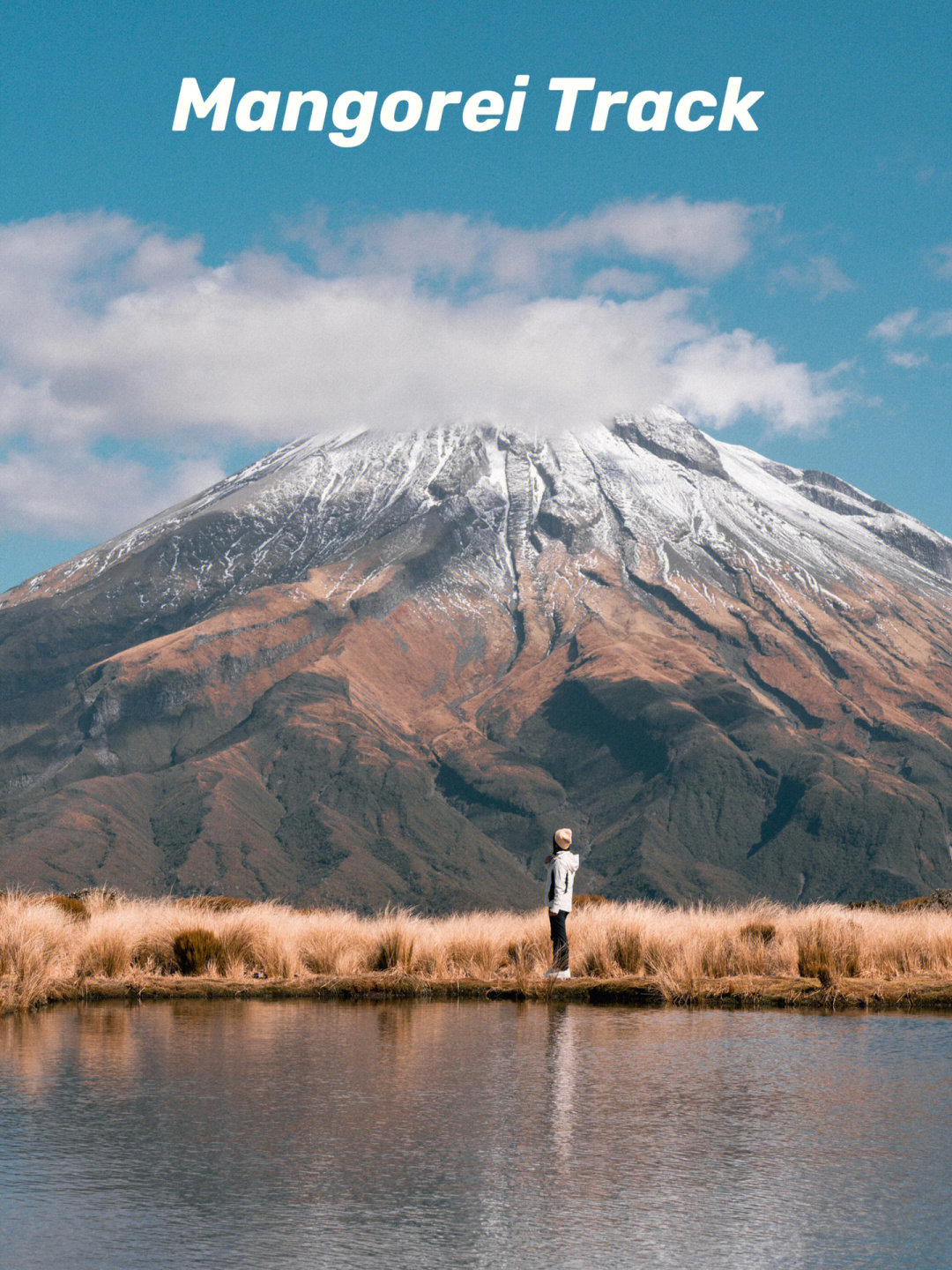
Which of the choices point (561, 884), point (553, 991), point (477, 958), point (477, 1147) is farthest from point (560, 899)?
point (477, 1147)

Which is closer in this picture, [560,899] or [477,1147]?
[477,1147]

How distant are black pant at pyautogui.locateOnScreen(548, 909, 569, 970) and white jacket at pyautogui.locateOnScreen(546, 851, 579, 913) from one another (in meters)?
0.10

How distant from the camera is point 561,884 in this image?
15219mm

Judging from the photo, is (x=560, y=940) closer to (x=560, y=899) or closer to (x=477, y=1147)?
(x=560, y=899)

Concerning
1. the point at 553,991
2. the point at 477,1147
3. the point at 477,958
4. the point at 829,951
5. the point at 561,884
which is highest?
the point at 561,884

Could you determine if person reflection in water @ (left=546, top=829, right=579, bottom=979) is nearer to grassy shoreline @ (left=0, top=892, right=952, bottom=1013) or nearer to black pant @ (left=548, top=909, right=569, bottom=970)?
black pant @ (left=548, top=909, right=569, bottom=970)

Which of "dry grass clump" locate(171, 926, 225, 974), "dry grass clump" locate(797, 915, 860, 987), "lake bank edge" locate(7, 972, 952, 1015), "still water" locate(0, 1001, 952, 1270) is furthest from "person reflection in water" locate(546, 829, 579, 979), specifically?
"dry grass clump" locate(171, 926, 225, 974)

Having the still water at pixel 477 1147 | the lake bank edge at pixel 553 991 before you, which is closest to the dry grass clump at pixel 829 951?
the lake bank edge at pixel 553 991

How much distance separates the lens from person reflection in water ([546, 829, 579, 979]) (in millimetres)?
15227

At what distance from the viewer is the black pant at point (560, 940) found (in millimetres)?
15438

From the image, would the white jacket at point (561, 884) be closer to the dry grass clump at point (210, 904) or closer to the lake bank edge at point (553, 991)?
the lake bank edge at point (553, 991)

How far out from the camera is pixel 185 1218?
21.3 feet

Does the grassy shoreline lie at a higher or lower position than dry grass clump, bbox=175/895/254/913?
lower

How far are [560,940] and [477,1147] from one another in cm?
788
